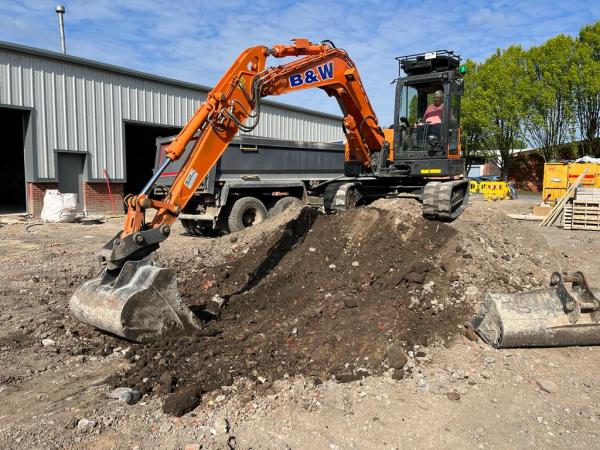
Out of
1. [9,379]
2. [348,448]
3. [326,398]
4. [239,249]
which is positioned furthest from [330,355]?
[239,249]

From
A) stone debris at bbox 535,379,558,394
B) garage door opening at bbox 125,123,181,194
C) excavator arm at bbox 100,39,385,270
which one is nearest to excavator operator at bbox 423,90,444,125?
excavator arm at bbox 100,39,385,270

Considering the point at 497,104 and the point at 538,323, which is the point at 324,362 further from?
the point at 497,104

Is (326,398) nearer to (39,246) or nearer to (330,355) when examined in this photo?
(330,355)

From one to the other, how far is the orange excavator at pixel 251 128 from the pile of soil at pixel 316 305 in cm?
45

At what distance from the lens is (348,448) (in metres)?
3.05

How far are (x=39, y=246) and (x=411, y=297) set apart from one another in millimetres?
8298

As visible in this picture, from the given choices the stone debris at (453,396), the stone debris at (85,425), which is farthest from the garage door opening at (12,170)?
the stone debris at (453,396)

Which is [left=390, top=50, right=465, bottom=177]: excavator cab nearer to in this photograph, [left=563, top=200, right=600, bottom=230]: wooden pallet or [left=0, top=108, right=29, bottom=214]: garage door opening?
[left=563, top=200, right=600, bottom=230]: wooden pallet

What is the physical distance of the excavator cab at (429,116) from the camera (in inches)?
324

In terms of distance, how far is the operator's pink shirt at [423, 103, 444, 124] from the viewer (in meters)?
8.30

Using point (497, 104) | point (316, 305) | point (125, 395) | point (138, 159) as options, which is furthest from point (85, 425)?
point (497, 104)

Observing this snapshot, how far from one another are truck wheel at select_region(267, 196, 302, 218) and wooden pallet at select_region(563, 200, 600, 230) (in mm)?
7377

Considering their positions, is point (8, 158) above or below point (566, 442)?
above

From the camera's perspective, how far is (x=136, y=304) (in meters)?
4.41
